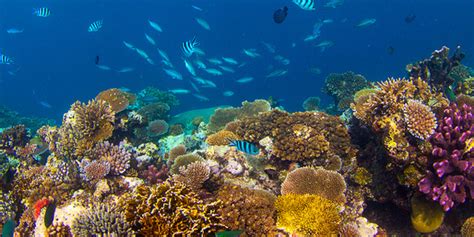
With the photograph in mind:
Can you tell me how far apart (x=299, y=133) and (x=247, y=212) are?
2.91 meters

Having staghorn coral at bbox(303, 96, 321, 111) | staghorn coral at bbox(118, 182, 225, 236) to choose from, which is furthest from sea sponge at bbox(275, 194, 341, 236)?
staghorn coral at bbox(303, 96, 321, 111)

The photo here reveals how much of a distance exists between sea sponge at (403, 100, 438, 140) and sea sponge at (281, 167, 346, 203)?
143cm

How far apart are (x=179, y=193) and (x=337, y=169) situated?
11.8ft

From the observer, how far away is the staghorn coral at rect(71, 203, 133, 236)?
397 cm

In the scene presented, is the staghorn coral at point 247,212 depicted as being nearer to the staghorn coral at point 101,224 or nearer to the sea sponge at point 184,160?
the staghorn coral at point 101,224

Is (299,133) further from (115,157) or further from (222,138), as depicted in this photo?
(115,157)

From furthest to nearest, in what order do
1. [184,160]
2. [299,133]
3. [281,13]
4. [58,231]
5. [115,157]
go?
[281,13]
[299,133]
[184,160]
[115,157]
[58,231]

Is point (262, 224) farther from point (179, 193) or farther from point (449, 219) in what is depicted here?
point (449, 219)

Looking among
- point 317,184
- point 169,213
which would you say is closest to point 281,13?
point 317,184

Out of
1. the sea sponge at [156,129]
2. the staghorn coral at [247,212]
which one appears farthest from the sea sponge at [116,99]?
the staghorn coral at [247,212]

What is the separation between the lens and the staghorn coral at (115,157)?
6.39 metres

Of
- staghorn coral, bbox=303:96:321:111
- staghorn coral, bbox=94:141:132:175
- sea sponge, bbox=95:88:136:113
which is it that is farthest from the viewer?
staghorn coral, bbox=303:96:321:111

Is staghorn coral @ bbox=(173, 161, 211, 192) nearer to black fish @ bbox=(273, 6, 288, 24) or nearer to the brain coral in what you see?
the brain coral

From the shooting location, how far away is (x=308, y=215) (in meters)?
4.80
